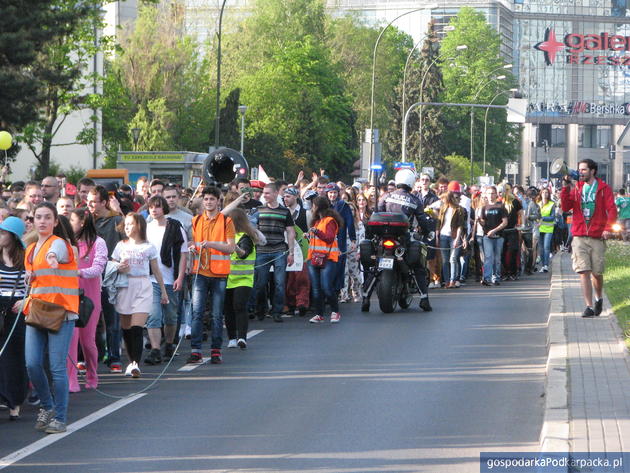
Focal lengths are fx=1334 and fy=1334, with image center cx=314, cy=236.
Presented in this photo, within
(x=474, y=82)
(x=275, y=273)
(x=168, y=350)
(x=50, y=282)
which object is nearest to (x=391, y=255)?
(x=275, y=273)

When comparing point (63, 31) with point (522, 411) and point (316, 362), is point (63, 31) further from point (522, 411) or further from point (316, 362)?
point (522, 411)

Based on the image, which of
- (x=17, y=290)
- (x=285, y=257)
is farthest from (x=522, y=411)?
(x=285, y=257)

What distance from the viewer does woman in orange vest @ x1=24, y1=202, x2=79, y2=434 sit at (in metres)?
9.36

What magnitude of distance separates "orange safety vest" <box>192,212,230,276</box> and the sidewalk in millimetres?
3361

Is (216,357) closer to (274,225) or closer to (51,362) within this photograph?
(51,362)

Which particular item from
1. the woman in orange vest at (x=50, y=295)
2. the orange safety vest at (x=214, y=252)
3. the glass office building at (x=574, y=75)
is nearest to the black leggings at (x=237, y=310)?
the orange safety vest at (x=214, y=252)

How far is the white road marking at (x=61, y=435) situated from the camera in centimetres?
825

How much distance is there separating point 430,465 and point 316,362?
5.26 m

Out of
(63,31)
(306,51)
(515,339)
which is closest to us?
(515,339)

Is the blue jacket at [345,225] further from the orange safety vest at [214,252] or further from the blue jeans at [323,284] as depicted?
the orange safety vest at [214,252]

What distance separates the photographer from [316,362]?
43.2ft

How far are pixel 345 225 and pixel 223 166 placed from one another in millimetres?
2542

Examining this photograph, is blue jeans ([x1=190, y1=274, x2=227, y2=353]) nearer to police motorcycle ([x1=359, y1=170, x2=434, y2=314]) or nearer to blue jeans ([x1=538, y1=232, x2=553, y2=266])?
police motorcycle ([x1=359, y1=170, x2=434, y2=314])

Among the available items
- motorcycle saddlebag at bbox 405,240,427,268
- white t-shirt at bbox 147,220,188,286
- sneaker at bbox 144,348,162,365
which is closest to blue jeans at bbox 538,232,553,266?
motorcycle saddlebag at bbox 405,240,427,268
